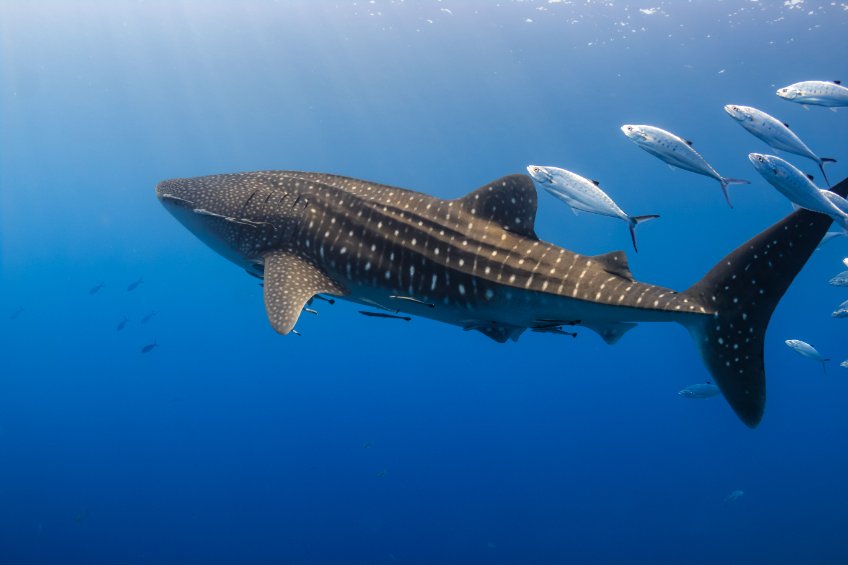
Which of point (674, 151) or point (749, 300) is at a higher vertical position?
point (674, 151)

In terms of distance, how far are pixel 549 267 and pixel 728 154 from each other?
1919 inches

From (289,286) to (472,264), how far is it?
1.57 metres

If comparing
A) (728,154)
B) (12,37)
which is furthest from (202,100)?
(728,154)

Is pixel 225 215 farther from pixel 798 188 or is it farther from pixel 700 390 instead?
pixel 700 390

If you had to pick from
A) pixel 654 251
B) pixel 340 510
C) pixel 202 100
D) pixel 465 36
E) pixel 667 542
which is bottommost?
pixel 340 510

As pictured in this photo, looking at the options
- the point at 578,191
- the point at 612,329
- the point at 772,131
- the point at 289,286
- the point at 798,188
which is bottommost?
the point at 612,329

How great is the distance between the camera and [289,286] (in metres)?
4.57

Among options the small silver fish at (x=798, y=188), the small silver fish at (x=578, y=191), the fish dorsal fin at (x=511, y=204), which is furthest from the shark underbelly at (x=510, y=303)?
the small silver fish at (x=578, y=191)

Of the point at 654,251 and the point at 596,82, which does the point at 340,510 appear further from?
the point at 654,251

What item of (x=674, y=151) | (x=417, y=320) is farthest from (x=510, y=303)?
(x=417, y=320)

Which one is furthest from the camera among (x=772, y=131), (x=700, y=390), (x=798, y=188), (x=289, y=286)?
(x=700, y=390)

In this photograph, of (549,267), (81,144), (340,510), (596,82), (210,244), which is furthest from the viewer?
(81,144)

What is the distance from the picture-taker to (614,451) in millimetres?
42438

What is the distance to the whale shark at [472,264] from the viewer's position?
3559mm
